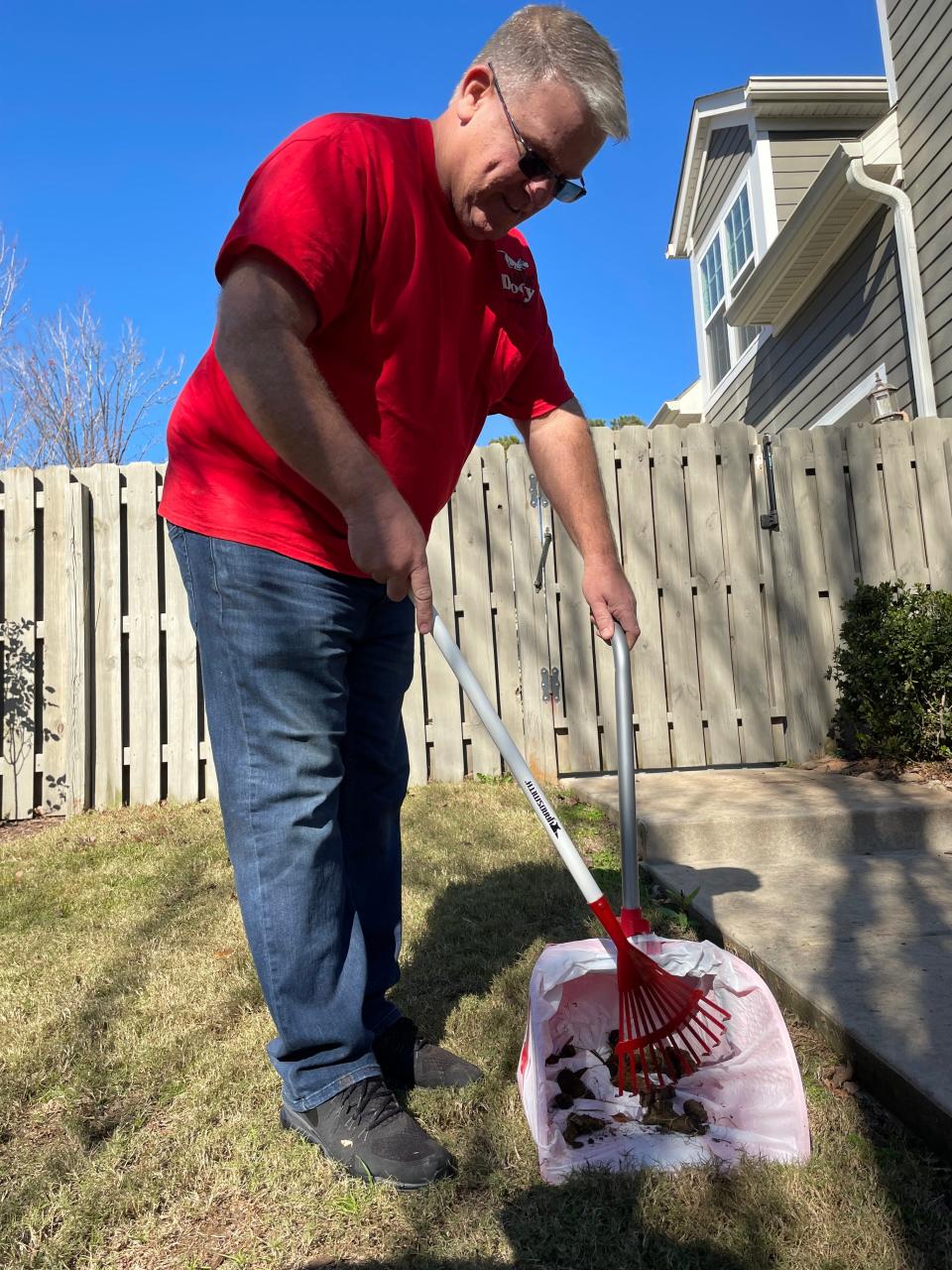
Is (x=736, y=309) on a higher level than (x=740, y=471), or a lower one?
higher

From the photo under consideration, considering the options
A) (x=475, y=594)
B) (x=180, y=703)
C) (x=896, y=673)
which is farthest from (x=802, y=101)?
(x=180, y=703)

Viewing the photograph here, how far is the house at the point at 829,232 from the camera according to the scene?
6152 millimetres

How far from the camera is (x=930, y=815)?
336 centimetres

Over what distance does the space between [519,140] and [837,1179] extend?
1785 mm

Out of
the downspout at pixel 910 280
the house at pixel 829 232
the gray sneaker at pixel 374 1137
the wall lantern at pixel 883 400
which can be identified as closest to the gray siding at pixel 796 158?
the house at pixel 829 232

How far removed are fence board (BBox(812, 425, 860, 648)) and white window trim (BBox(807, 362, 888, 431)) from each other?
1.86 metres

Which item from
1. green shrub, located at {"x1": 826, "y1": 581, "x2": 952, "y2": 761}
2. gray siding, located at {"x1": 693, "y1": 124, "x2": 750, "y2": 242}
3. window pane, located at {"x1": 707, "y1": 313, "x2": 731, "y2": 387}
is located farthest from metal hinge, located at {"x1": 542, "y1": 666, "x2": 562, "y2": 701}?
window pane, located at {"x1": 707, "y1": 313, "x2": 731, "y2": 387}

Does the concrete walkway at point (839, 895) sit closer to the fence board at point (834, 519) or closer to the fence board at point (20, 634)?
the fence board at point (834, 519)

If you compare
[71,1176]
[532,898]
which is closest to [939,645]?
[532,898]

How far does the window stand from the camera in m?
9.55

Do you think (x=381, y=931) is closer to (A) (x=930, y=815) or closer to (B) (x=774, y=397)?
(A) (x=930, y=815)

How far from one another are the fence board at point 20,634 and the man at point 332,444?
11.6 ft

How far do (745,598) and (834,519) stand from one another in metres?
0.66

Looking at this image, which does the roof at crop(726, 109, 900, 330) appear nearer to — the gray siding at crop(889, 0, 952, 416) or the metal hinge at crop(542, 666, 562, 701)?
the gray siding at crop(889, 0, 952, 416)
